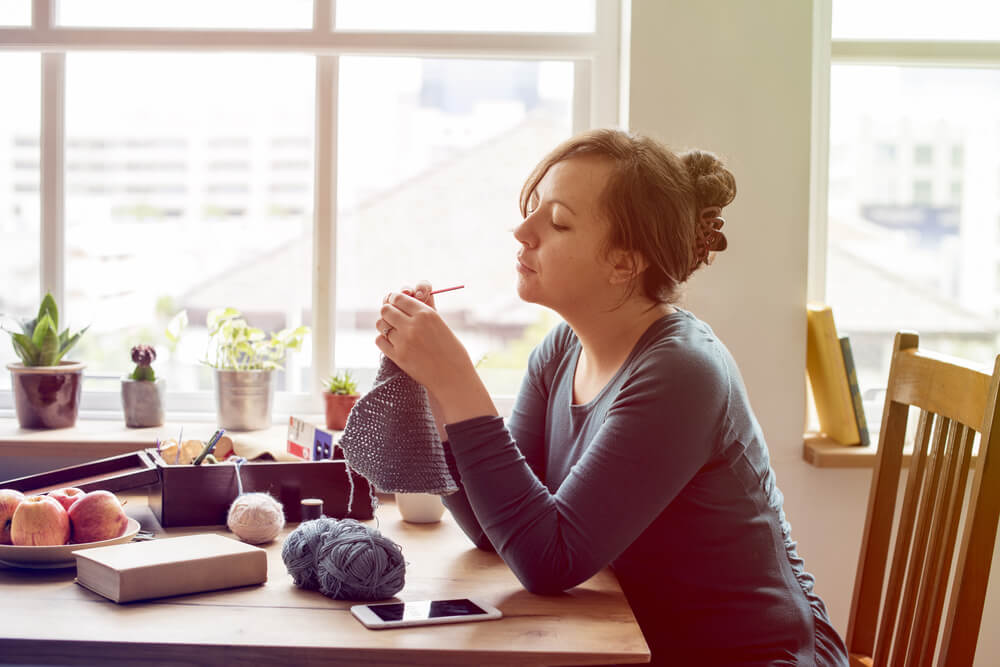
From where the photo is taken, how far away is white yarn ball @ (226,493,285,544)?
133 centimetres

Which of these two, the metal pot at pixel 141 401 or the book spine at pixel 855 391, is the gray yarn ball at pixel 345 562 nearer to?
the metal pot at pixel 141 401

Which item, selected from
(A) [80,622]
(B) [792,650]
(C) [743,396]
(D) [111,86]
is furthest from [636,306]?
(D) [111,86]

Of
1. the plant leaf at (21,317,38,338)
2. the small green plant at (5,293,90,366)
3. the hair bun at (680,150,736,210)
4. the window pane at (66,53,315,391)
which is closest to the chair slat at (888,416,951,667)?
the hair bun at (680,150,736,210)

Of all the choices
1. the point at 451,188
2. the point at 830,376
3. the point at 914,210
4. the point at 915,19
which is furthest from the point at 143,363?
the point at 915,19

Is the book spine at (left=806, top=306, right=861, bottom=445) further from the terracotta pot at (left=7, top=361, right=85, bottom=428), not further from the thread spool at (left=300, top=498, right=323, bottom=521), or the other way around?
the terracotta pot at (left=7, top=361, right=85, bottom=428)

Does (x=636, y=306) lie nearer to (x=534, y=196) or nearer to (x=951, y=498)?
(x=534, y=196)

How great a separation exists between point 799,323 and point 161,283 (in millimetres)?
1589

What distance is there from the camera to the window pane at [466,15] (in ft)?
7.55

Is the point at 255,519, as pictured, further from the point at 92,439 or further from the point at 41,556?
the point at 92,439

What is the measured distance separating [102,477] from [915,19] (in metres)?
2.08

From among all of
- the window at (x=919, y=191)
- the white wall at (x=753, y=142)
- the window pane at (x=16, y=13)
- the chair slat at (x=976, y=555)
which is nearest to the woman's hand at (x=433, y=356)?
the chair slat at (x=976, y=555)

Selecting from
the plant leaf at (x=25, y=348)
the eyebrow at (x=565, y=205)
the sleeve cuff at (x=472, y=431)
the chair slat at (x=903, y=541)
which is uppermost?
the eyebrow at (x=565, y=205)

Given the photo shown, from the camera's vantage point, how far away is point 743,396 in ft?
4.08

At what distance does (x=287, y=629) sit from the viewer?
0.99 metres
